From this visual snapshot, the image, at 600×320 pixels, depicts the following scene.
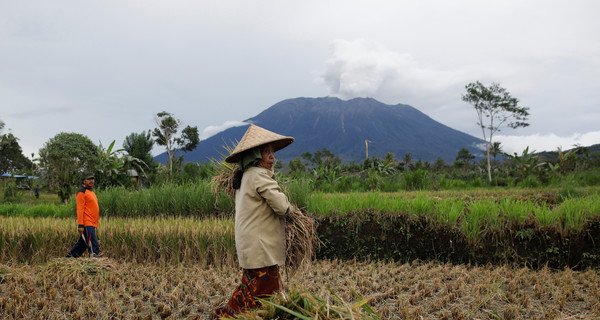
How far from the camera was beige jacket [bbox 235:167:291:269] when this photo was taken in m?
2.54

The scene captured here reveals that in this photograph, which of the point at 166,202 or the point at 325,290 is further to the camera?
the point at 166,202

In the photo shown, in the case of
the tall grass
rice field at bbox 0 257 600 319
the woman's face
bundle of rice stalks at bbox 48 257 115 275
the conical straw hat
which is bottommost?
rice field at bbox 0 257 600 319

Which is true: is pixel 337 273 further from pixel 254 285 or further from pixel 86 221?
pixel 86 221

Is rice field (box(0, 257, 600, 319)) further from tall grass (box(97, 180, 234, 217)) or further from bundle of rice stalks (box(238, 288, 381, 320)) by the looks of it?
tall grass (box(97, 180, 234, 217))

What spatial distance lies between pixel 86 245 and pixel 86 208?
18.6 inches

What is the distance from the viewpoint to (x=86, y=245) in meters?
4.67

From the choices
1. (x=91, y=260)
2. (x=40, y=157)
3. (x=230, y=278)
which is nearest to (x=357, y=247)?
(x=230, y=278)

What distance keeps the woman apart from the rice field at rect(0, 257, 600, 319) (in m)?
0.46

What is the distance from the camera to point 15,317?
2.93 meters

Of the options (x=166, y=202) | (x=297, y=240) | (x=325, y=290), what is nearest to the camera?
(x=297, y=240)

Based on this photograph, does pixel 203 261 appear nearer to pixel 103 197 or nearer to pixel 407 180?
pixel 103 197

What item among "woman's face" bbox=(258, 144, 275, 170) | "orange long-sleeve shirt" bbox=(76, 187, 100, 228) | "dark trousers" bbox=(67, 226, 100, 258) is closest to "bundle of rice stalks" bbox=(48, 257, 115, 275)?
"dark trousers" bbox=(67, 226, 100, 258)

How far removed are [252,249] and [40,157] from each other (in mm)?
18146

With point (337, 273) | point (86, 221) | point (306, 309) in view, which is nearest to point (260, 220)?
point (306, 309)
